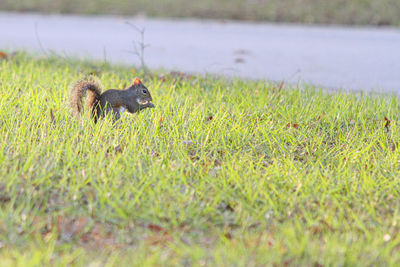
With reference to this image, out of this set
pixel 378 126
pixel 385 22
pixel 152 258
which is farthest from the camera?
pixel 385 22

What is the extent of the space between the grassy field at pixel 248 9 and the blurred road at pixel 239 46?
541 millimetres

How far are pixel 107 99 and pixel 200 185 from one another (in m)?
1.45

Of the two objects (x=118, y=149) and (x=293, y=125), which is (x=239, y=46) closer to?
(x=293, y=125)

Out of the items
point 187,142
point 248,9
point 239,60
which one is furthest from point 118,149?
point 248,9

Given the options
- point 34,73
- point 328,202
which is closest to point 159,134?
point 328,202

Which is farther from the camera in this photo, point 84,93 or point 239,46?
point 239,46

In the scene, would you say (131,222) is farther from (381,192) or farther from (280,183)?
(381,192)

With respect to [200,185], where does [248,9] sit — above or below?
above

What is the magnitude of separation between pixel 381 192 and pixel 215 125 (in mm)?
1430

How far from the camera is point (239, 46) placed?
352 inches

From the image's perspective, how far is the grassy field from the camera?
35.5ft

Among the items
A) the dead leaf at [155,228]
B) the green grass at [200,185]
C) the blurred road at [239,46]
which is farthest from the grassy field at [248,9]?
the dead leaf at [155,228]

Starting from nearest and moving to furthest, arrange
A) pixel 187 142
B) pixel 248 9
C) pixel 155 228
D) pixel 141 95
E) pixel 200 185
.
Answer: pixel 155 228, pixel 200 185, pixel 187 142, pixel 141 95, pixel 248 9

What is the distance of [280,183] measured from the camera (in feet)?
11.1
